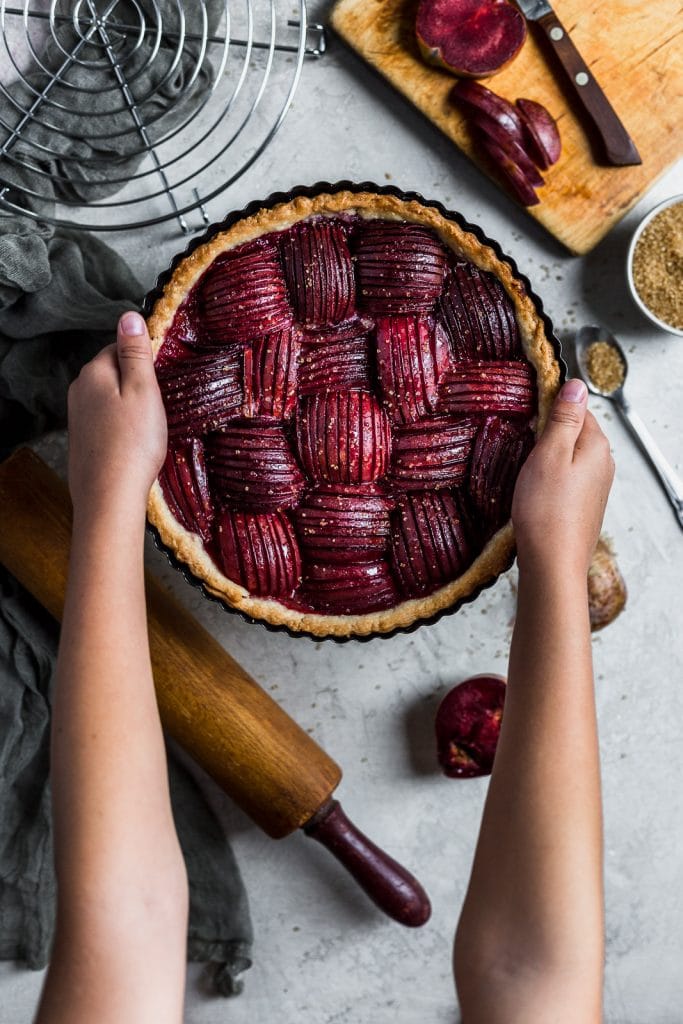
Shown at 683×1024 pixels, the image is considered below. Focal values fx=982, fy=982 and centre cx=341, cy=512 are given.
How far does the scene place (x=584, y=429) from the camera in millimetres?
1544

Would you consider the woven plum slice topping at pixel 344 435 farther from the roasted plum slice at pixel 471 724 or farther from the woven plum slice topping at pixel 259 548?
the roasted plum slice at pixel 471 724

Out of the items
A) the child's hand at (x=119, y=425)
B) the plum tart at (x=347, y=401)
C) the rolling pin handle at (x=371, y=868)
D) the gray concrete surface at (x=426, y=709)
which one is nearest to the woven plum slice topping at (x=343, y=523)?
the plum tart at (x=347, y=401)

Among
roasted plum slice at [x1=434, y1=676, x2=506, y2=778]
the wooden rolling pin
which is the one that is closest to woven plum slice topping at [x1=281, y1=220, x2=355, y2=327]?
the wooden rolling pin

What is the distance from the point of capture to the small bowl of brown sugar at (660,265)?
72.9 inches

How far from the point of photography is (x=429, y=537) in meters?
1.62

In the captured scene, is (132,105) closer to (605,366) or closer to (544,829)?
(605,366)

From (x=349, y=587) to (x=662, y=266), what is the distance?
866 mm

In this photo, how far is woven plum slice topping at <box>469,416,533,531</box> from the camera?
1.59 metres

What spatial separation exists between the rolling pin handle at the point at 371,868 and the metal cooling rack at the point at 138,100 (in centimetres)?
119

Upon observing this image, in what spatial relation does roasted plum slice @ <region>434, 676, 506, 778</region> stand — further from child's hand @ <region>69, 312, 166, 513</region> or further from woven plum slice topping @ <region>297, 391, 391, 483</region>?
child's hand @ <region>69, 312, 166, 513</region>

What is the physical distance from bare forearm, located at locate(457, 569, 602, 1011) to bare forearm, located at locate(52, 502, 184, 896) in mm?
436

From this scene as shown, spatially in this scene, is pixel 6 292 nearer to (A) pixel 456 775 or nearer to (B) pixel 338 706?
(B) pixel 338 706

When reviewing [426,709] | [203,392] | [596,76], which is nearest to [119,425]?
[203,392]

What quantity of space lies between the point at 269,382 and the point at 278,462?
13 cm
